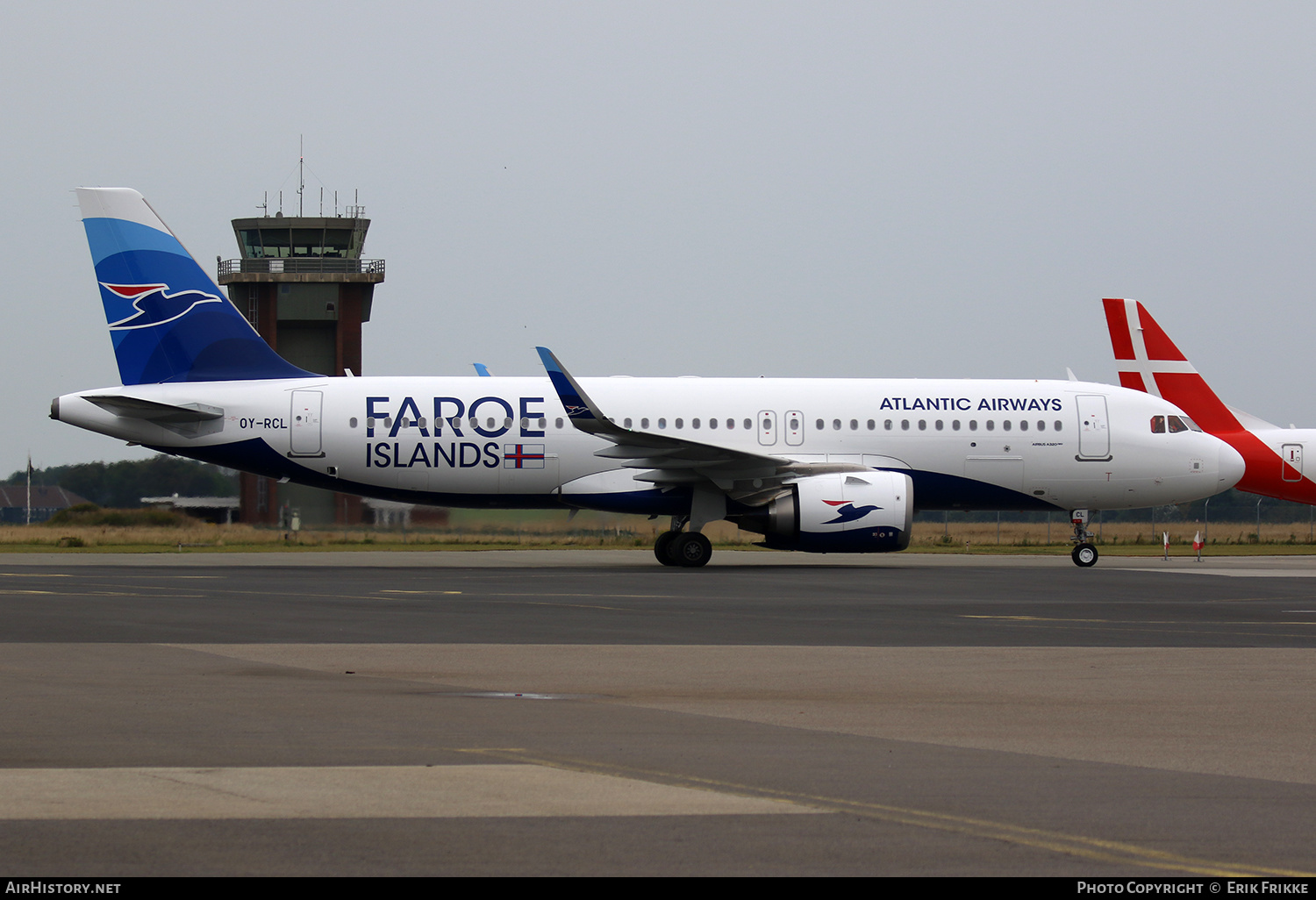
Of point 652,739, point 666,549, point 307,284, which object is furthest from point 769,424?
point 307,284

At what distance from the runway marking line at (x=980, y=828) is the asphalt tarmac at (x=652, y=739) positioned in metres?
0.02

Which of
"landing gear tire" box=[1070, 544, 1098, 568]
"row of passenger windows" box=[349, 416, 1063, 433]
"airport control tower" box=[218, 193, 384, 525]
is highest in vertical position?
"airport control tower" box=[218, 193, 384, 525]

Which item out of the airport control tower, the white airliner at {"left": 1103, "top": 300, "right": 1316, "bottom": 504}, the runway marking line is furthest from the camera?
the airport control tower

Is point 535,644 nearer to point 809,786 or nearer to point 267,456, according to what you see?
point 809,786

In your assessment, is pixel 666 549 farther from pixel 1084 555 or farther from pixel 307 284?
pixel 307 284

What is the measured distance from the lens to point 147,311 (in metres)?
28.4

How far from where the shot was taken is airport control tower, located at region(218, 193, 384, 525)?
57.7 meters

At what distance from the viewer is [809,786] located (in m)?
6.77

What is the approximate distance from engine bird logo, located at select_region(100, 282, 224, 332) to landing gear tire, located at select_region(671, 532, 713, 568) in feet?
36.2

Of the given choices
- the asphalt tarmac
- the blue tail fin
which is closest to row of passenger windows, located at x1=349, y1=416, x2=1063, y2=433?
the blue tail fin

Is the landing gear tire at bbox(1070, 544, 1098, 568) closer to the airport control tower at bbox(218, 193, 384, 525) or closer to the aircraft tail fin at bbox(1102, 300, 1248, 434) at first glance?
the aircraft tail fin at bbox(1102, 300, 1248, 434)

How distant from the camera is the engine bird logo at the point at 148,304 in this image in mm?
28375

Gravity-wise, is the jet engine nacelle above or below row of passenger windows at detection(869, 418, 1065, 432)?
below

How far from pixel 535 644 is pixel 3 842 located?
316 inches
